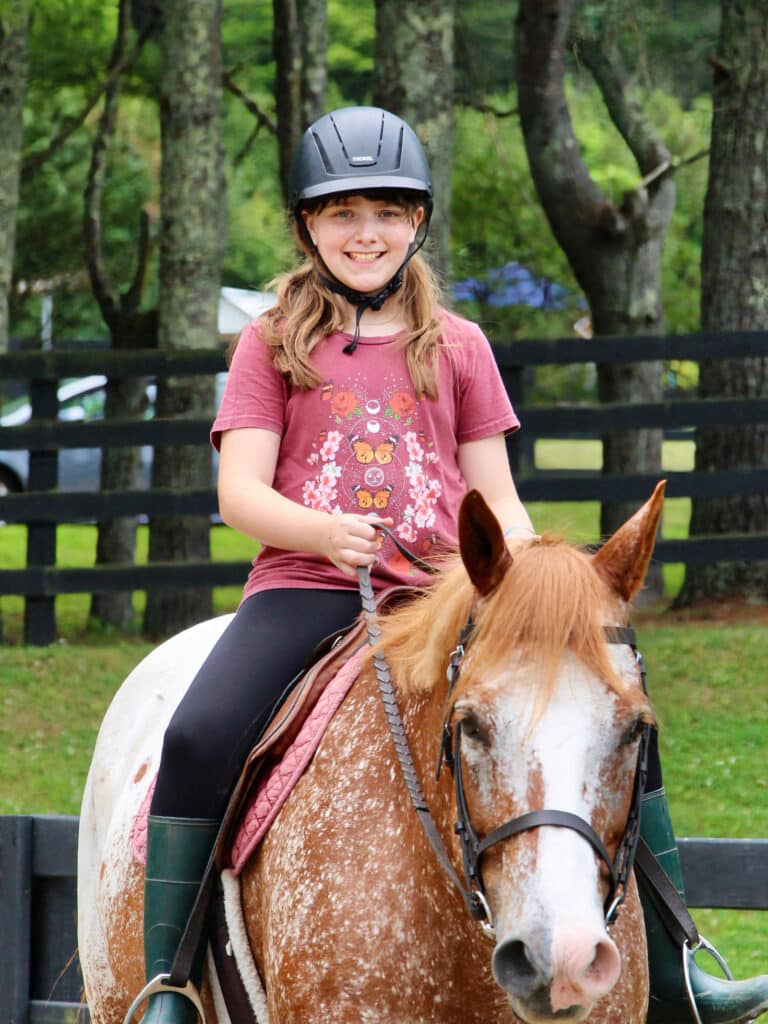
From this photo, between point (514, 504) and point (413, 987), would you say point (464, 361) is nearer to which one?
point (514, 504)

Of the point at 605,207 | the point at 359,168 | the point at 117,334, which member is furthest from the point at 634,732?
the point at 117,334

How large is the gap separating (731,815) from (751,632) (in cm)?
268

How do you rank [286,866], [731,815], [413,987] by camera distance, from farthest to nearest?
[731,815], [286,866], [413,987]

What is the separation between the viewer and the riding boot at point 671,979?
120 inches

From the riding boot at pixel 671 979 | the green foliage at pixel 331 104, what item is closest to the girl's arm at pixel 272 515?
the riding boot at pixel 671 979

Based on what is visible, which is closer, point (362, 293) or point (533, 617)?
point (533, 617)

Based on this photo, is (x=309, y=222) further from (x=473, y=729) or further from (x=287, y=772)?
(x=473, y=729)

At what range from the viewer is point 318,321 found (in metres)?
3.34

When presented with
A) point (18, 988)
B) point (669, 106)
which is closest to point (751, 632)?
point (18, 988)

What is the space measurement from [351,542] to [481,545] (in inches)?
16.7

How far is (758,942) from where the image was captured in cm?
601

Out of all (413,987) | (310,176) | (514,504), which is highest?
(310,176)

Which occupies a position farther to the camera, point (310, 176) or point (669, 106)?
point (669, 106)

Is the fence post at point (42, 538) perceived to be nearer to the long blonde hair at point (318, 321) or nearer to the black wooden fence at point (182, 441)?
the black wooden fence at point (182, 441)
